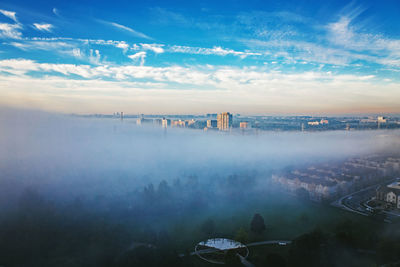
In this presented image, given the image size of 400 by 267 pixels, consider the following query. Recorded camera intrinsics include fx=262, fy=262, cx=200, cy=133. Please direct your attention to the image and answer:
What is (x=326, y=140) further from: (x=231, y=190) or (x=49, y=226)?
(x=49, y=226)

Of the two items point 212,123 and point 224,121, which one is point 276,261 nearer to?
point 224,121

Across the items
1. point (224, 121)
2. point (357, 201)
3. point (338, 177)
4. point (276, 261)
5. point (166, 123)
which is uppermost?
point (224, 121)

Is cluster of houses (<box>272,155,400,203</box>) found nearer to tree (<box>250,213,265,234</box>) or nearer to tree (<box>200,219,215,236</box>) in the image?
tree (<box>250,213,265,234</box>)

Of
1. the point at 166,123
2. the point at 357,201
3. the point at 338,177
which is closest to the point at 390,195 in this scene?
the point at 357,201

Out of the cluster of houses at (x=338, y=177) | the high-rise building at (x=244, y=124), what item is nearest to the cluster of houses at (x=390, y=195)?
the cluster of houses at (x=338, y=177)

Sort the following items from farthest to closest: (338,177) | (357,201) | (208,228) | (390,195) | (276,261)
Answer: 1. (338,177)
2. (357,201)
3. (390,195)
4. (208,228)
5. (276,261)

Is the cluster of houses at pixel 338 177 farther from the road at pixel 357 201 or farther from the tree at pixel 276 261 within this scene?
the tree at pixel 276 261
